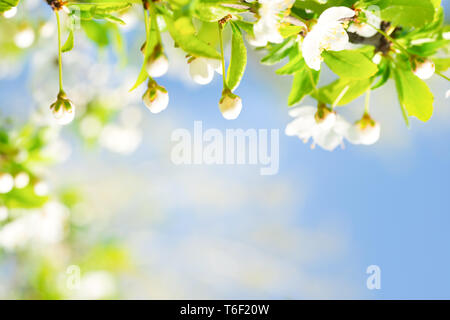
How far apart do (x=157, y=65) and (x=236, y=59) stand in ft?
0.51

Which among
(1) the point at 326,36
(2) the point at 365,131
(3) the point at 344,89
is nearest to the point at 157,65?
(1) the point at 326,36

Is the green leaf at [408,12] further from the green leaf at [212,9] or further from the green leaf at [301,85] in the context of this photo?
the green leaf at [212,9]

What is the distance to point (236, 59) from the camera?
71cm

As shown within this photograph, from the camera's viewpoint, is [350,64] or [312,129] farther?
[312,129]

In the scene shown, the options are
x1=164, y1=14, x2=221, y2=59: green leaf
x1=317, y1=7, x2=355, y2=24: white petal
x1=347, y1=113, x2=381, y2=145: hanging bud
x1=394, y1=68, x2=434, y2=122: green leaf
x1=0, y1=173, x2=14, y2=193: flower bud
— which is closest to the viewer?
x1=164, y1=14, x2=221, y2=59: green leaf

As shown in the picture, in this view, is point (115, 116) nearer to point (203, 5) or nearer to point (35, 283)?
point (35, 283)

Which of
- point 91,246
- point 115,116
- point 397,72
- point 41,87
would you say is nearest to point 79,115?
point 115,116

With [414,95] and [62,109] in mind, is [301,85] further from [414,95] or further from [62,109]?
[62,109]

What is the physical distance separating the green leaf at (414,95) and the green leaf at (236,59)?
0.33 m

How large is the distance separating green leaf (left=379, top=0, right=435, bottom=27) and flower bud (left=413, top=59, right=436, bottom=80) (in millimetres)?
65

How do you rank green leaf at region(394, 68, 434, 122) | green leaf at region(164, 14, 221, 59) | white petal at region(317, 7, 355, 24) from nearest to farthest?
green leaf at region(164, 14, 221, 59) < white petal at region(317, 7, 355, 24) < green leaf at region(394, 68, 434, 122)

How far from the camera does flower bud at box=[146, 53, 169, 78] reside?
60 centimetres

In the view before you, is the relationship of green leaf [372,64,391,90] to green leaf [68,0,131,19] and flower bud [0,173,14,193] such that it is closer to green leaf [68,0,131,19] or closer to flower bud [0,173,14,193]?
green leaf [68,0,131,19]

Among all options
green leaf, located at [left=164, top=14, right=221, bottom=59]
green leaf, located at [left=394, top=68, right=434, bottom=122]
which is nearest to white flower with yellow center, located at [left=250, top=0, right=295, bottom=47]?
green leaf, located at [left=164, top=14, right=221, bottom=59]
